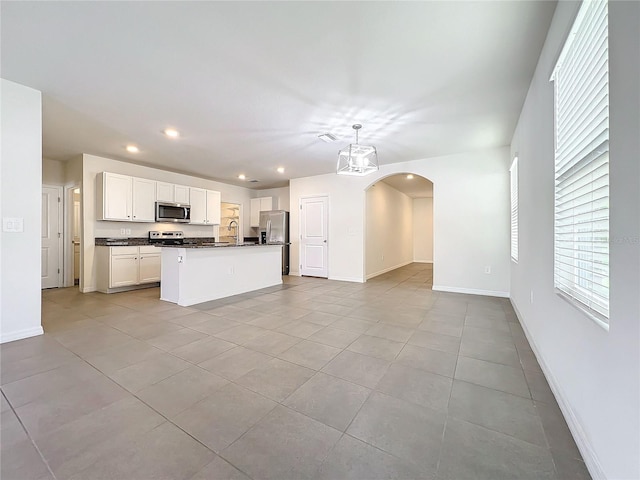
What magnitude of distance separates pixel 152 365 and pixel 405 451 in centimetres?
192

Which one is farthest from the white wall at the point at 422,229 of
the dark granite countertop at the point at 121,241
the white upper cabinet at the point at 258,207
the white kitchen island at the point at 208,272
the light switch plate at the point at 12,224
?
the light switch plate at the point at 12,224

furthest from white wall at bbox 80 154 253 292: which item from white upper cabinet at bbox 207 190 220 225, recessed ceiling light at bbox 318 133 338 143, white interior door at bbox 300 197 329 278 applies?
recessed ceiling light at bbox 318 133 338 143

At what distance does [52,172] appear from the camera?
17.1 ft

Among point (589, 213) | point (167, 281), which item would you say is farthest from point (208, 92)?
point (589, 213)

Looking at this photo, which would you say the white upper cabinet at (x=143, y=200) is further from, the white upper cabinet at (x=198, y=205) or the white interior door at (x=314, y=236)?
the white interior door at (x=314, y=236)

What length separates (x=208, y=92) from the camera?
2689 millimetres

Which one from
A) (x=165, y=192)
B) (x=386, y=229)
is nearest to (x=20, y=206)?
(x=165, y=192)

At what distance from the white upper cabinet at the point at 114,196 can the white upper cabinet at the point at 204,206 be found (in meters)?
1.29

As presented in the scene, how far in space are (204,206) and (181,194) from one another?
619mm

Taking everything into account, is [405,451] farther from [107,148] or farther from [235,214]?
[235,214]

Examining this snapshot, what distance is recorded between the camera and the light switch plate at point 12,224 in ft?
8.16

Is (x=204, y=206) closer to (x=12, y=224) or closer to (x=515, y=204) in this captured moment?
(x=12, y=224)

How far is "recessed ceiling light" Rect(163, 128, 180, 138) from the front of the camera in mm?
3626

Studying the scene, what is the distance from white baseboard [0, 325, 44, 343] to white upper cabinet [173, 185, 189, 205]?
3612 mm
